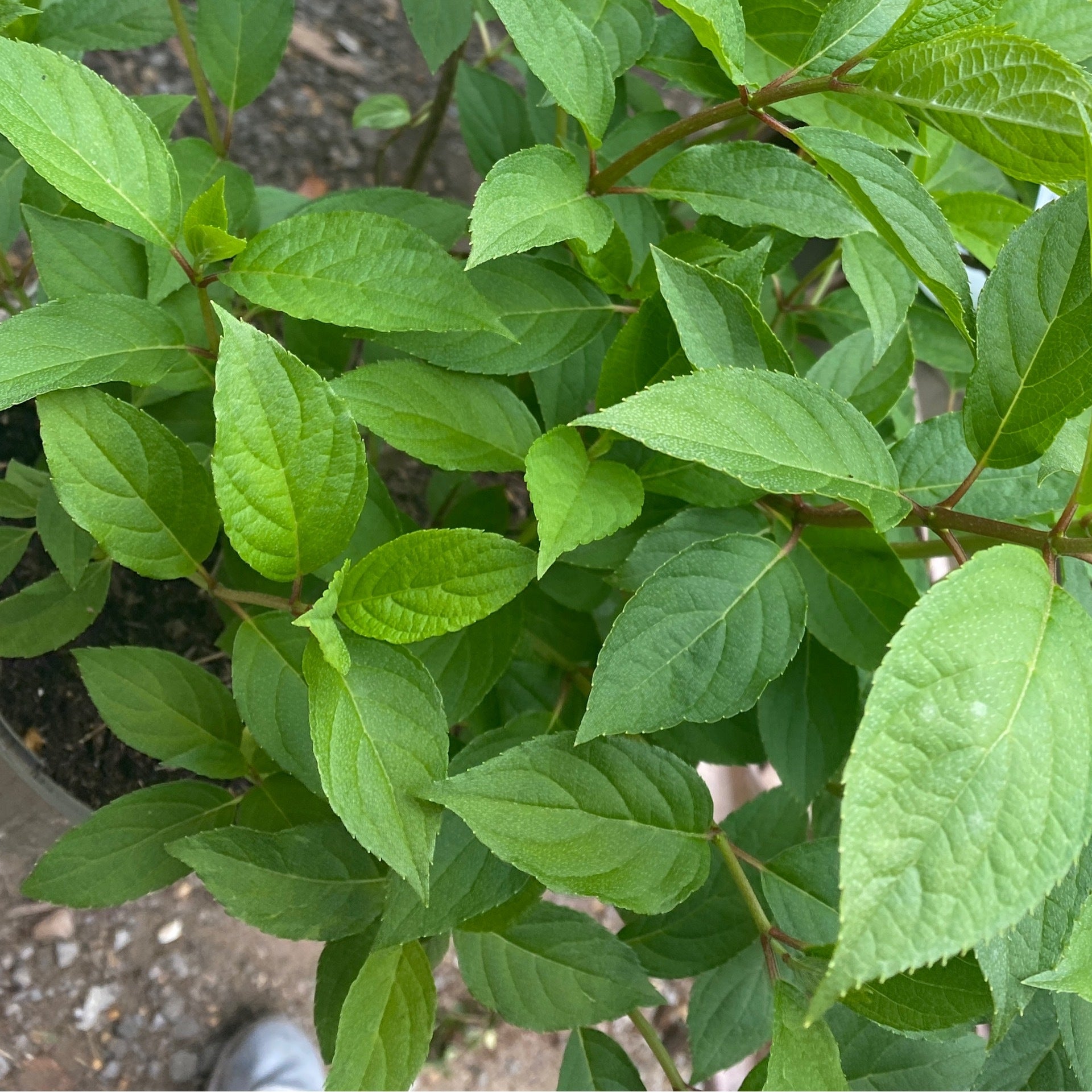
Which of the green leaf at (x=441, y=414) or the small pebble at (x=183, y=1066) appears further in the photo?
the small pebble at (x=183, y=1066)

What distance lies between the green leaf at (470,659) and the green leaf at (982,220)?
20.3 inches

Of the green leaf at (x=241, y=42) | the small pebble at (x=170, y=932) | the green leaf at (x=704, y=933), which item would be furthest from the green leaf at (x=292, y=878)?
the small pebble at (x=170, y=932)

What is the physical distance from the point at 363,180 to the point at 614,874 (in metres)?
1.35

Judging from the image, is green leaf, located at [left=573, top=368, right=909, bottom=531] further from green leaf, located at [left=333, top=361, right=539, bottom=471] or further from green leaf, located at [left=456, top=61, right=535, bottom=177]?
green leaf, located at [left=456, top=61, right=535, bottom=177]

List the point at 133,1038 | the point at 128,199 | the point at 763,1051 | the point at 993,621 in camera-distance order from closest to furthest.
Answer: the point at 993,621 → the point at 128,199 → the point at 133,1038 → the point at 763,1051

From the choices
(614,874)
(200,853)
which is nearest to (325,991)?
(200,853)

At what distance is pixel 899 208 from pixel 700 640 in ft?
0.96

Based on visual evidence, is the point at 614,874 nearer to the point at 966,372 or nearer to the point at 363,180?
the point at 966,372

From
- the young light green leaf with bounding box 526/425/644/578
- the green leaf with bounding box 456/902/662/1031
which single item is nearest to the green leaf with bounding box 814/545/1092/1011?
the young light green leaf with bounding box 526/425/644/578

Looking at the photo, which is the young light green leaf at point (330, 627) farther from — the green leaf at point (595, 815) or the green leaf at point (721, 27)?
the green leaf at point (721, 27)

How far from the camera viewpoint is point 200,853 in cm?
66

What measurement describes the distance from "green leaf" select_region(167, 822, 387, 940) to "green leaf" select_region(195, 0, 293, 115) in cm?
66

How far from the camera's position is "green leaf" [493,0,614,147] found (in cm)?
57

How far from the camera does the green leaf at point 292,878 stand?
0.67m
